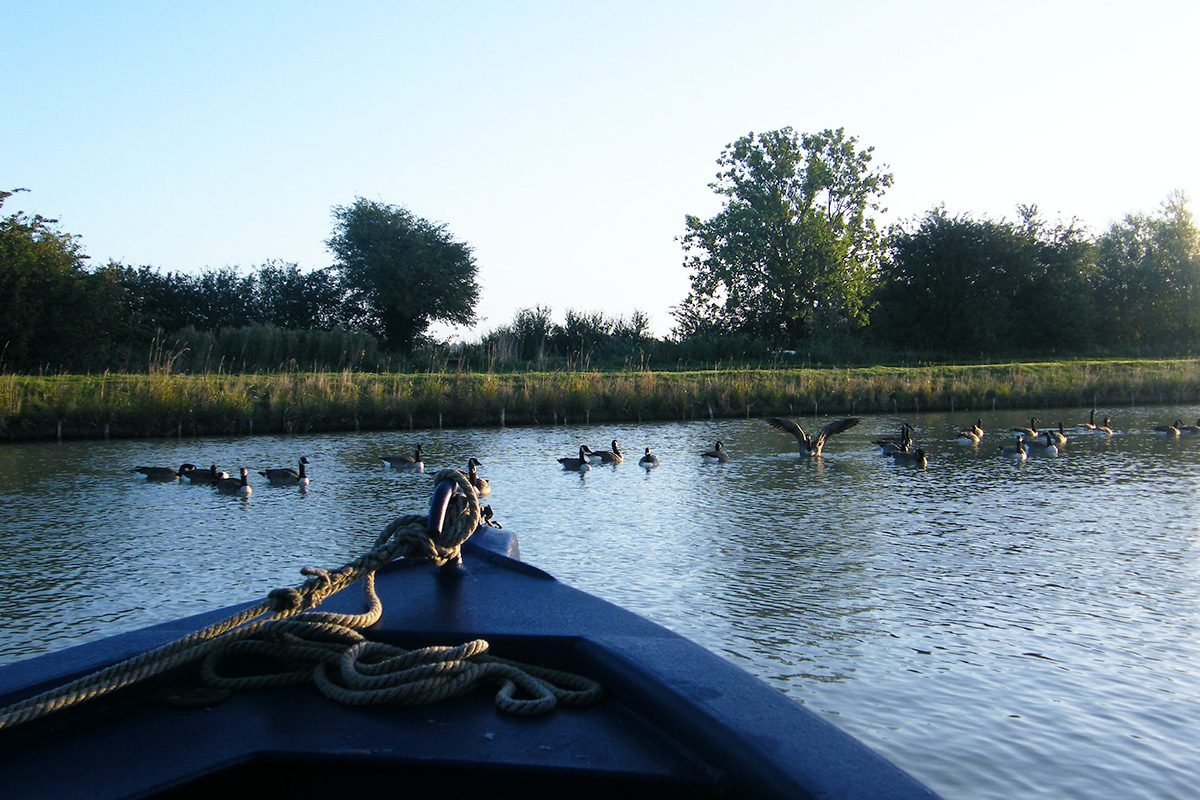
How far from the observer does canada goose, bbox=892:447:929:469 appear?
16.1m

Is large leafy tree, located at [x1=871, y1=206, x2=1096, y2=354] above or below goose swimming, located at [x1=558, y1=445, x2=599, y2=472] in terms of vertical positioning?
above

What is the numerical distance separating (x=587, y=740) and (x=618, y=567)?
5.99 metres

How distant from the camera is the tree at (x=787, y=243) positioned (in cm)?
5175

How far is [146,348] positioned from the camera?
36.2 m

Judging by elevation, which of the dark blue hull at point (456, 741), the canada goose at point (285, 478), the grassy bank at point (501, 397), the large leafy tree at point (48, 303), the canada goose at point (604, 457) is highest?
the large leafy tree at point (48, 303)

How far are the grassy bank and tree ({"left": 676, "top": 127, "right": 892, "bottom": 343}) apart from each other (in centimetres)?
1984

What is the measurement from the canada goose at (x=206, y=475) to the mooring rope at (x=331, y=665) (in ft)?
39.1

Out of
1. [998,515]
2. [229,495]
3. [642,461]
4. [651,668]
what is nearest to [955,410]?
[642,461]

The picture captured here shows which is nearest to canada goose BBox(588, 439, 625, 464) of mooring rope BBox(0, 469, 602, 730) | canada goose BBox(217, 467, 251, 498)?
canada goose BBox(217, 467, 251, 498)

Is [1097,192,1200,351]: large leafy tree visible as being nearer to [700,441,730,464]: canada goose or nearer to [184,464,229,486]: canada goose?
[700,441,730,464]: canada goose

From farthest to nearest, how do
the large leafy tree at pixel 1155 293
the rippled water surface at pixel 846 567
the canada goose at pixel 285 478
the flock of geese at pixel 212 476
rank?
1. the large leafy tree at pixel 1155 293
2. the canada goose at pixel 285 478
3. the flock of geese at pixel 212 476
4. the rippled water surface at pixel 846 567

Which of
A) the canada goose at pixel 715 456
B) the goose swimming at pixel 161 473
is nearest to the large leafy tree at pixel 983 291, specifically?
the canada goose at pixel 715 456

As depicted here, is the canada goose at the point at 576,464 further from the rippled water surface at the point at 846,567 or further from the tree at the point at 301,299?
the tree at the point at 301,299

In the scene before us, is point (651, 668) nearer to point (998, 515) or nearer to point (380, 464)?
point (998, 515)
